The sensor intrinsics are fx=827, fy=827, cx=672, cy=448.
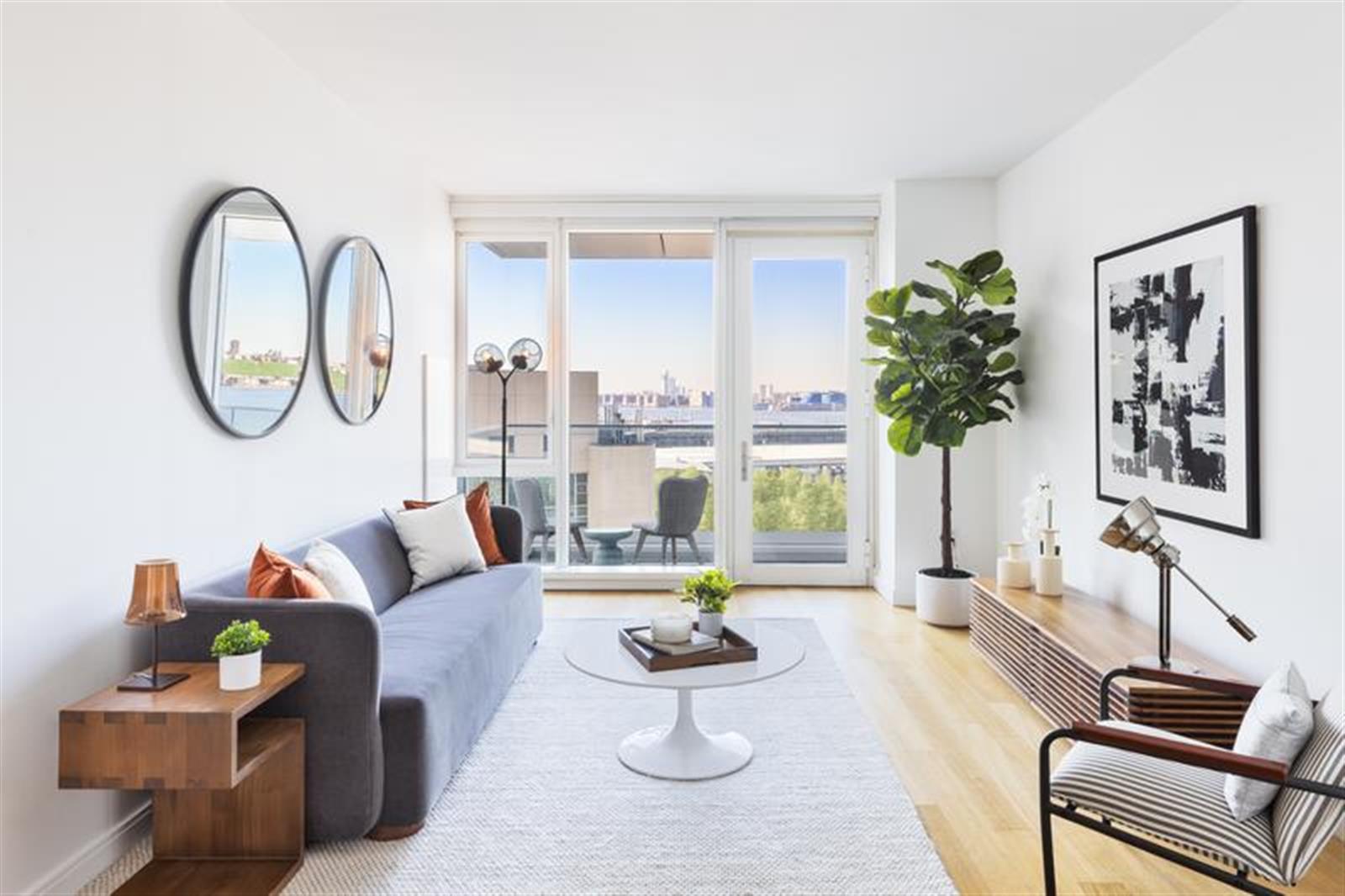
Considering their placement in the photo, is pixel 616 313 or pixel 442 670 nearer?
pixel 442 670

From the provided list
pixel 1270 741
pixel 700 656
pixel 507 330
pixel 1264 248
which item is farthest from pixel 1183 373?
pixel 507 330

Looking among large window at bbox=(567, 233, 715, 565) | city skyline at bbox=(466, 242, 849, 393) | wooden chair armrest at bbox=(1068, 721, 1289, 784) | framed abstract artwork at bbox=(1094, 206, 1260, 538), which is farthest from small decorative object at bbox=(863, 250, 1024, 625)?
wooden chair armrest at bbox=(1068, 721, 1289, 784)

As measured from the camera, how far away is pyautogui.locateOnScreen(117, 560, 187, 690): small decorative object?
2.09 meters

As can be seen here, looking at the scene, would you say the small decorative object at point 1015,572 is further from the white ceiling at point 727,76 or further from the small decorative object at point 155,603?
the small decorative object at point 155,603

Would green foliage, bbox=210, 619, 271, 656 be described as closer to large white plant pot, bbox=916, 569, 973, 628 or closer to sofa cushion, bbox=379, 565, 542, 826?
sofa cushion, bbox=379, 565, 542, 826

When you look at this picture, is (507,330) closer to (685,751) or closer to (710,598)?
(710,598)

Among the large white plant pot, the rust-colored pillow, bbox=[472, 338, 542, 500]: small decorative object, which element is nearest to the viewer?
the rust-colored pillow

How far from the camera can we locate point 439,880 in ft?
7.23

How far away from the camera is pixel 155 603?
2094 millimetres

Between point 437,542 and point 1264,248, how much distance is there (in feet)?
11.6

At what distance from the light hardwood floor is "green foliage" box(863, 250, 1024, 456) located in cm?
111

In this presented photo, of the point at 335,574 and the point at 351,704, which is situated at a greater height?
the point at 335,574

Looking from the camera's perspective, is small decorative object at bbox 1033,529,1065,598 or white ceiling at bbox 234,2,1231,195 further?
small decorative object at bbox 1033,529,1065,598

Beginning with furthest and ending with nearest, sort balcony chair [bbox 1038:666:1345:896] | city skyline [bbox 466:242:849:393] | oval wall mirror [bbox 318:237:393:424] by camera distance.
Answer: city skyline [bbox 466:242:849:393] → oval wall mirror [bbox 318:237:393:424] → balcony chair [bbox 1038:666:1345:896]
